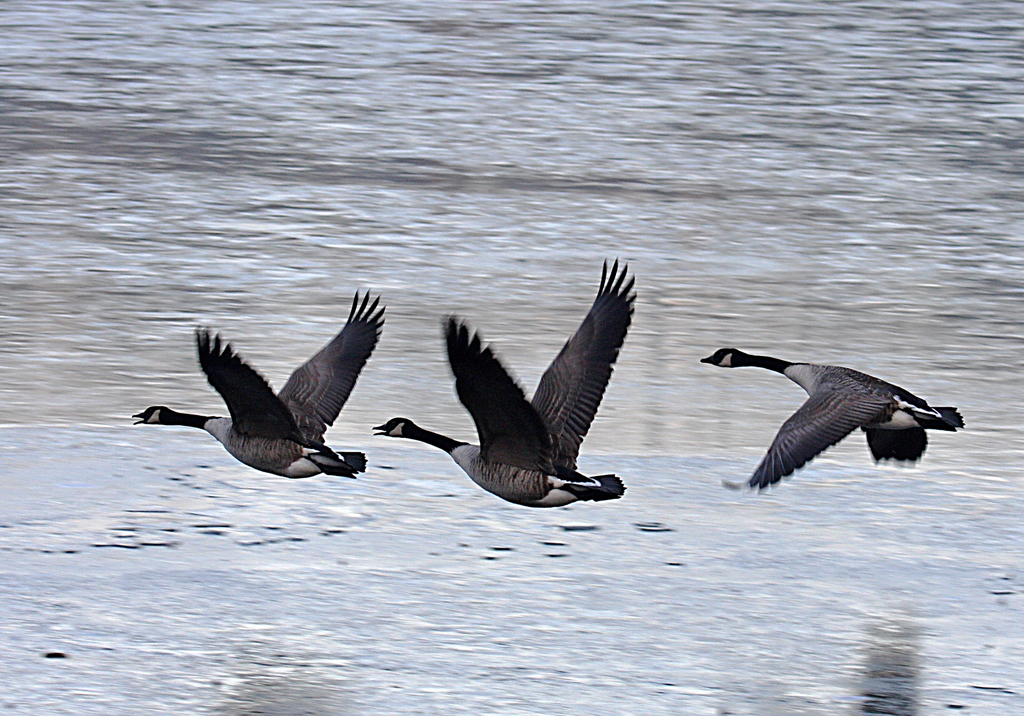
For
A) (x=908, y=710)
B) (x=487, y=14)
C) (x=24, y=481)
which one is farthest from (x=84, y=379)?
(x=487, y=14)

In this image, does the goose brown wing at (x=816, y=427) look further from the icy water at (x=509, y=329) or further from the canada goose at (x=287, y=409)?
the canada goose at (x=287, y=409)

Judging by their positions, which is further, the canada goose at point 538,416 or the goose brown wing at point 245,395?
the goose brown wing at point 245,395

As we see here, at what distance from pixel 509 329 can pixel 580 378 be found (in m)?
3.69

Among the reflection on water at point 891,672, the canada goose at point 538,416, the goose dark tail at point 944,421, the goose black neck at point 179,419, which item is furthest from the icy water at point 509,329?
the goose dark tail at point 944,421

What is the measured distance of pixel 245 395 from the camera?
6.30 m

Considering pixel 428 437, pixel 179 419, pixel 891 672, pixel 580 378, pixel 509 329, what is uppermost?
pixel 580 378

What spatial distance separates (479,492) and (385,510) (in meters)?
0.53

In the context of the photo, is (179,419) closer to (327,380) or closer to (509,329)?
(327,380)

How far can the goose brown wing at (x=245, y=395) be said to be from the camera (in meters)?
6.06

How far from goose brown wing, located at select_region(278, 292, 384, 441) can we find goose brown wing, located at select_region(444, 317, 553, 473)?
107cm

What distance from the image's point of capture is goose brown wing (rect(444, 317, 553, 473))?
220 inches

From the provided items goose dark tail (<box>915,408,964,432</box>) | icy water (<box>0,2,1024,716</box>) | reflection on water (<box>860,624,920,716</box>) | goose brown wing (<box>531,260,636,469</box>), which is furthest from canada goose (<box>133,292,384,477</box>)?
goose dark tail (<box>915,408,964,432</box>)

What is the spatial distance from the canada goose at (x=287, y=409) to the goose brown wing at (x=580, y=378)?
0.73 m

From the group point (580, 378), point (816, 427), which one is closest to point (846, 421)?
point (816, 427)
